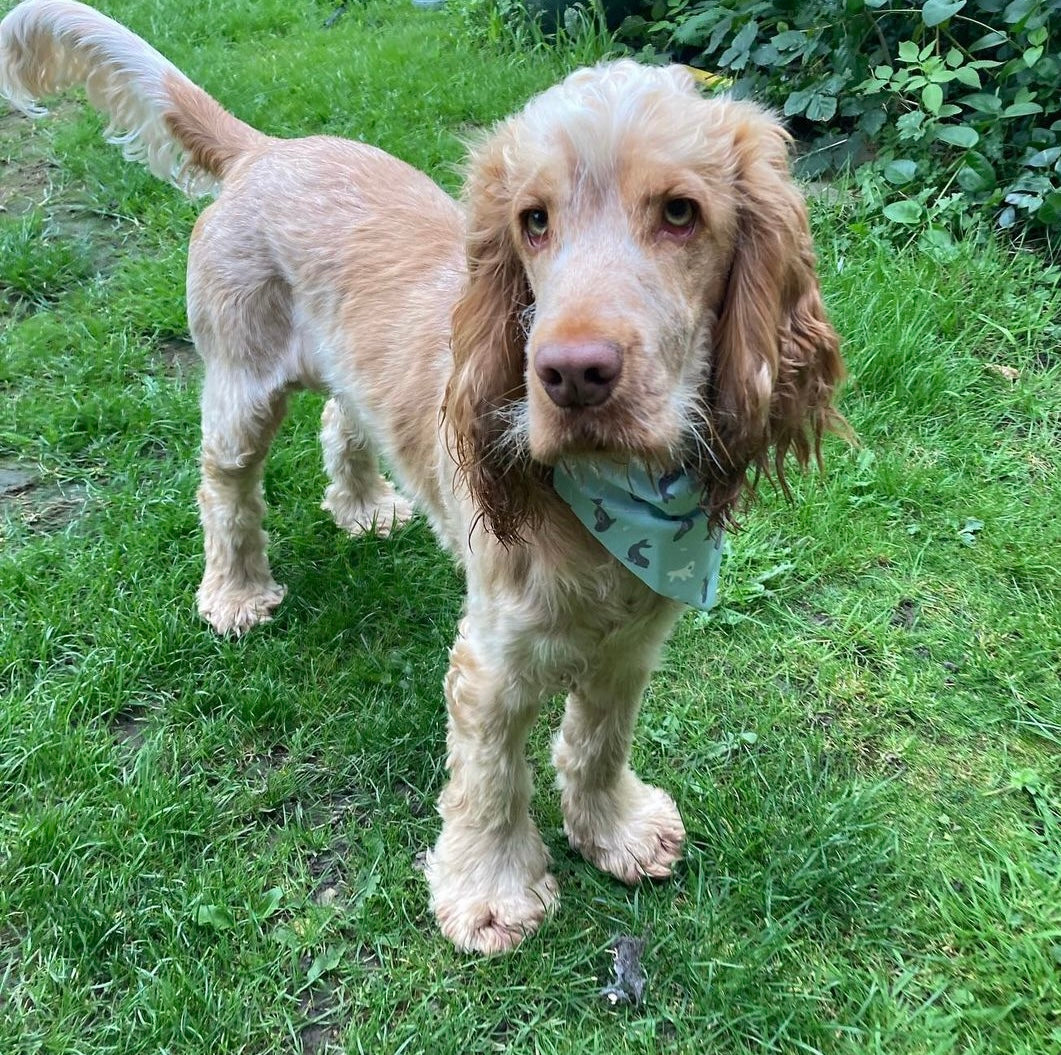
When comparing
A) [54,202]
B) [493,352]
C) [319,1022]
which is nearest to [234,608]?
[319,1022]

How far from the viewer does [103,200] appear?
554 centimetres

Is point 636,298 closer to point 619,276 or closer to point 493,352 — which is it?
point 619,276

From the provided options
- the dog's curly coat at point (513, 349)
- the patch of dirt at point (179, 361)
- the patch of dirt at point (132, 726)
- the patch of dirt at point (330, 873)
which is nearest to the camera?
the dog's curly coat at point (513, 349)

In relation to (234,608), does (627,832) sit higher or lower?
higher

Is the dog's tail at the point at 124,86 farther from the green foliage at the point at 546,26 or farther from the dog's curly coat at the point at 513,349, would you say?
the green foliage at the point at 546,26

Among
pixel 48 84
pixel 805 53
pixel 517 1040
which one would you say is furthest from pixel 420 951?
pixel 805 53

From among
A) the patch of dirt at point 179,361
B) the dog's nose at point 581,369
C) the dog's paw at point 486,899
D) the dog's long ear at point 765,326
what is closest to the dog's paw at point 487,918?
the dog's paw at point 486,899

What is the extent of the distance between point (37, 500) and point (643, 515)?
291 cm

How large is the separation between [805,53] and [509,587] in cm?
427

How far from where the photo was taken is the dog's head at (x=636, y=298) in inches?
64.1

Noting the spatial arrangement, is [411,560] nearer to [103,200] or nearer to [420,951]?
[420,951]

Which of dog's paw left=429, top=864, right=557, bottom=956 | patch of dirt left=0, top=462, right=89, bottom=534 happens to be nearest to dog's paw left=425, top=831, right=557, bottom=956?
dog's paw left=429, top=864, right=557, bottom=956

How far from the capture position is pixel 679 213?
1756 mm

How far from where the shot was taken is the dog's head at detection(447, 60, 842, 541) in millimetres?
1628
